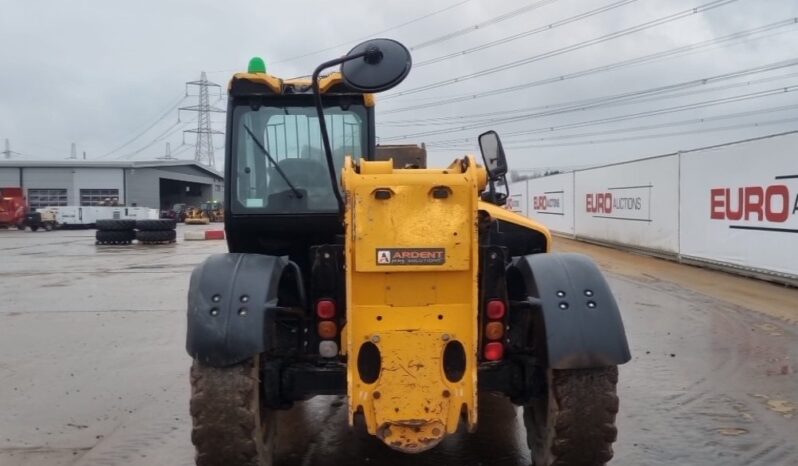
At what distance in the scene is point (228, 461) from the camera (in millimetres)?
3738

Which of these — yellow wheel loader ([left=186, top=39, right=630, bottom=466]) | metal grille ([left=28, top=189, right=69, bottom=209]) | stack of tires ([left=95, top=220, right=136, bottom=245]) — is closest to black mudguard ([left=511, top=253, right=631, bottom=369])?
yellow wheel loader ([left=186, top=39, right=630, bottom=466])

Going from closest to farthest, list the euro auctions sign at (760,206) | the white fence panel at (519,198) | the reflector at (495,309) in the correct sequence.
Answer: the reflector at (495,309)
the euro auctions sign at (760,206)
the white fence panel at (519,198)

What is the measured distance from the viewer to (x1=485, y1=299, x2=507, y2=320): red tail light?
12.5 feet

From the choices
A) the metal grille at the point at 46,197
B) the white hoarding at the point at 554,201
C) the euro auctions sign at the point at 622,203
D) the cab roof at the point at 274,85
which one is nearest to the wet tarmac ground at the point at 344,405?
the cab roof at the point at 274,85

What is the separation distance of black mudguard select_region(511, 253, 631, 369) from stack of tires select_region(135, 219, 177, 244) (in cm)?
2989

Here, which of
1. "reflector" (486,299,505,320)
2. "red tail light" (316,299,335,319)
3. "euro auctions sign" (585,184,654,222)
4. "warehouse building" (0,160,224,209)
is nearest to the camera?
"reflector" (486,299,505,320)

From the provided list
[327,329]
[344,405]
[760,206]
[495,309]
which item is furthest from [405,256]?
[760,206]

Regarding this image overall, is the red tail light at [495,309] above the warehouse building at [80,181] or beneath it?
beneath

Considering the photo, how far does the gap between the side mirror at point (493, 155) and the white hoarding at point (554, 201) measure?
987 inches

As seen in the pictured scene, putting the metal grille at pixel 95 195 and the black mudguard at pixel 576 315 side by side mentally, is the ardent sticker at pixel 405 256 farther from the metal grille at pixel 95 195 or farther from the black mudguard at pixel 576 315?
the metal grille at pixel 95 195

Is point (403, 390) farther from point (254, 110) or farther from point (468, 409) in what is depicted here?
point (254, 110)

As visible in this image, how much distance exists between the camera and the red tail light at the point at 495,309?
12.5ft

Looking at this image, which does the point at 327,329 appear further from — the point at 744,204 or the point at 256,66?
the point at 744,204

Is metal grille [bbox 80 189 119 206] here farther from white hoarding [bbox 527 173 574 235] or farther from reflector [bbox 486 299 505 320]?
reflector [bbox 486 299 505 320]
